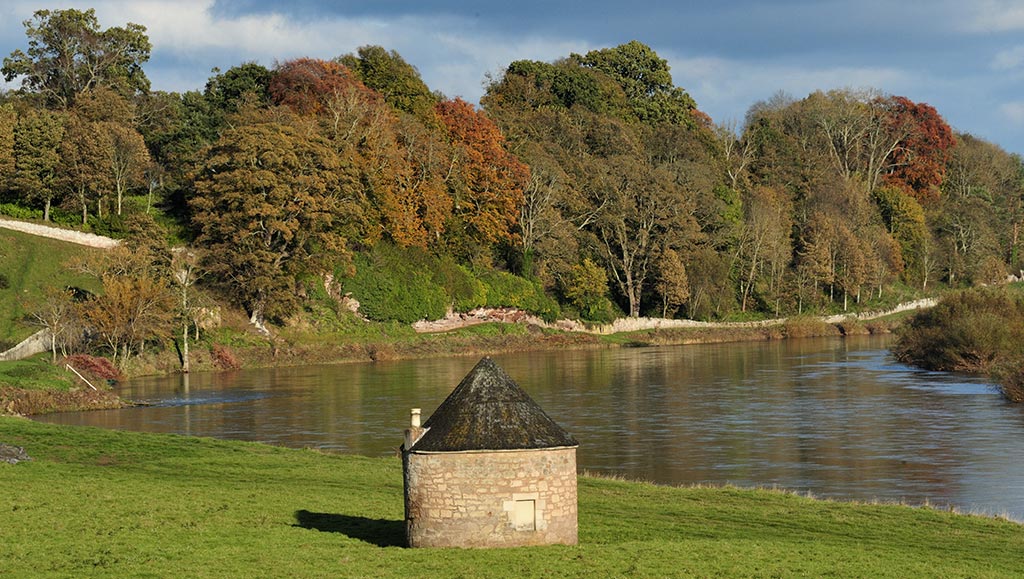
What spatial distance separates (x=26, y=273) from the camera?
2790 inches

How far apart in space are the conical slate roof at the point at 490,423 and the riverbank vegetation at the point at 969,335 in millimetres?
42572

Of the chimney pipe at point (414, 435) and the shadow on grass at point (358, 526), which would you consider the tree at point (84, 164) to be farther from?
the chimney pipe at point (414, 435)

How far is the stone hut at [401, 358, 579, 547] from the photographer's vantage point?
19.3 metres

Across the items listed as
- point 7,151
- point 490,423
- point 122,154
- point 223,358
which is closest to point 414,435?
point 490,423

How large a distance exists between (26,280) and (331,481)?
47.1 m

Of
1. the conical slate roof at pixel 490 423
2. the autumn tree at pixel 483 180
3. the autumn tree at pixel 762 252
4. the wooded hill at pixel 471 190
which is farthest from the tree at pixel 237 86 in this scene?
the conical slate roof at pixel 490 423

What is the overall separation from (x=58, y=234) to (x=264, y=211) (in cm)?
1437

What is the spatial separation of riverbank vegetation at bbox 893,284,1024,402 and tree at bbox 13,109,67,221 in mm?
59995

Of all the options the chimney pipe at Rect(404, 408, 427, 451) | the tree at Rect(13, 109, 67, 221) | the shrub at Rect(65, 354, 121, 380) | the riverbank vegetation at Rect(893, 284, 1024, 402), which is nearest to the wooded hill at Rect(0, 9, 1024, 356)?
the tree at Rect(13, 109, 67, 221)

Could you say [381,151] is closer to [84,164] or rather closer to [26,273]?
[84,164]

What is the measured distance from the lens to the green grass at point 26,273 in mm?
64188

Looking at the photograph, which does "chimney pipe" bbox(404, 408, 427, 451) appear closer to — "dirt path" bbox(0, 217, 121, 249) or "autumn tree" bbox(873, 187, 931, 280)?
"dirt path" bbox(0, 217, 121, 249)

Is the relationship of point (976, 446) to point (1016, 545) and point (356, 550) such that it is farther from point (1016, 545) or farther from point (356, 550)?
point (356, 550)

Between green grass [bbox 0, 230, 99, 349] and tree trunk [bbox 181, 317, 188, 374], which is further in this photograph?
tree trunk [bbox 181, 317, 188, 374]
